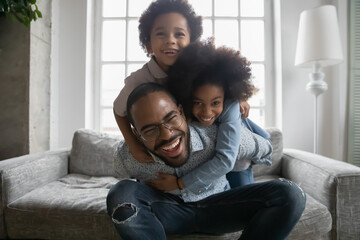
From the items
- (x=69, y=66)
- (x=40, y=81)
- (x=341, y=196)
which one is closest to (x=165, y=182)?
(x=341, y=196)

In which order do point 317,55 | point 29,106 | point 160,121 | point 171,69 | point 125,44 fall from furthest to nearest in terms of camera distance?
point 125,44 < point 29,106 < point 317,55 < point 171,69 < point 160,121

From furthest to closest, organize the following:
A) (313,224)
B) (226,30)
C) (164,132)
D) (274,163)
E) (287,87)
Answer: (226,30)
(287,87)
(274,163)
(313,224)
(164,132)

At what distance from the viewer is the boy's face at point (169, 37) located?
97 centimetres

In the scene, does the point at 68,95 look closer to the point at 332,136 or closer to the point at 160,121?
the point at 160,121

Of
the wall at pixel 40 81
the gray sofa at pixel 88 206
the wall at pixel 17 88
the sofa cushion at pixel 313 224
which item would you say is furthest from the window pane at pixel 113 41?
the sofa cushion at pixel 313 224

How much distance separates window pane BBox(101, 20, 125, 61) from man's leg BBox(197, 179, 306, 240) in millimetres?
1892

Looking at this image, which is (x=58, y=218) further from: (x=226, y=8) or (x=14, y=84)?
(x=226, y=8)

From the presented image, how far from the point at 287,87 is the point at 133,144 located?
65.4 inches

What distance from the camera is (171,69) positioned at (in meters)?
0.96

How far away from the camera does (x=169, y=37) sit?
971 millimetres

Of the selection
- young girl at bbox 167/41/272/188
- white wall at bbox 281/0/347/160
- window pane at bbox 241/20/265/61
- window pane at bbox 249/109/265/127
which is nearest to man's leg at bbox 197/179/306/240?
young girl at bbox 167/41/272/188

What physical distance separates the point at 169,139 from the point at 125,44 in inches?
72.9

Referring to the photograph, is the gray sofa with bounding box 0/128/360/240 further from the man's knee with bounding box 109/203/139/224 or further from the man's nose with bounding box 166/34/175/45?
the man's nose with bounding box 166/34/175/45

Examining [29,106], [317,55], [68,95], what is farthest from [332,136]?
[29,106]
